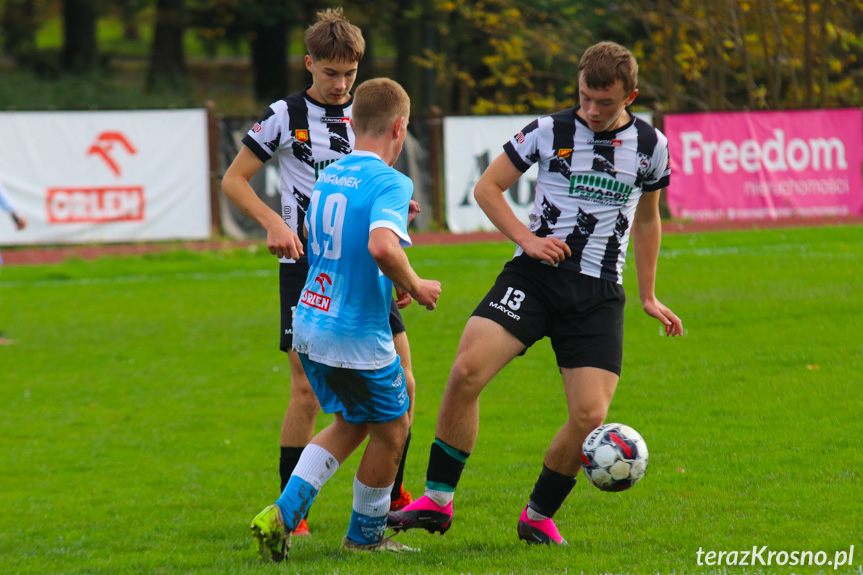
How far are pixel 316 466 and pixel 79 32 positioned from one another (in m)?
34.5

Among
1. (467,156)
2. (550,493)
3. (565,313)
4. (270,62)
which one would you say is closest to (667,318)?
(565,313)

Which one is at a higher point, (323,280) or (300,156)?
(300,156)

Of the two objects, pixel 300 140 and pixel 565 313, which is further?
pixel 300 140

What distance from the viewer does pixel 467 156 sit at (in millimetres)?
18641

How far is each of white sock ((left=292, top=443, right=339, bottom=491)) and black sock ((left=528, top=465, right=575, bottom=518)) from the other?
38.1 inches

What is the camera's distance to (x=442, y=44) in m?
33.2

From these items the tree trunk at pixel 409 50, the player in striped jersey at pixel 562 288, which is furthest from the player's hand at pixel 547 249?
the tree trunk at pixel 409 50

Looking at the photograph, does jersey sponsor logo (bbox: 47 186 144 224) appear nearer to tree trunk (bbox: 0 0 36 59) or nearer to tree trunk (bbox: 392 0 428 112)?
tree trunk (bbox: 392 0 428 112)

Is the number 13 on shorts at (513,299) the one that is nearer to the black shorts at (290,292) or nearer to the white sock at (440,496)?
the black shorts at (290,292)

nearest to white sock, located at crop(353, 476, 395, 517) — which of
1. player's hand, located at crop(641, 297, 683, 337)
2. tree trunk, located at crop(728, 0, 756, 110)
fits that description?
player's hand, located at crop(641, 297, 683, 337)

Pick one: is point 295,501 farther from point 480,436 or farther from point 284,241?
point 480,436

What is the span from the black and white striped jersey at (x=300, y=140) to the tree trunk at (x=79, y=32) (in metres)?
32.5

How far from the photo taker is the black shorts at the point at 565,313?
4762 mm

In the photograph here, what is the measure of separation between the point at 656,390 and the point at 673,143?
11920 mm
